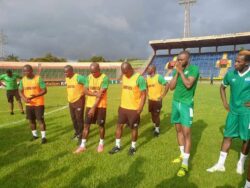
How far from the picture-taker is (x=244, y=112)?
5.43m

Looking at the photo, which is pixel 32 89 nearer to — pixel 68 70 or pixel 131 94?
pixel 68 70

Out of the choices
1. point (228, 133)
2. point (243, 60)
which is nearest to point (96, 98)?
point (228, 133)

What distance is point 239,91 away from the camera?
5.48 m

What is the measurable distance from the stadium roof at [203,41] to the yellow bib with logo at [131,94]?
5133cm

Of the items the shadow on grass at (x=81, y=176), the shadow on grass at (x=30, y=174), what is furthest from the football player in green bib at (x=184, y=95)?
the shadow on grass at (x=30, y=174)

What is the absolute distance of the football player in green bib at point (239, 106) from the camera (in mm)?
5383

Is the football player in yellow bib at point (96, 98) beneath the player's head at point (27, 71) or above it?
beneath

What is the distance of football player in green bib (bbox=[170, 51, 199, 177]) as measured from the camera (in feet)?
18.2

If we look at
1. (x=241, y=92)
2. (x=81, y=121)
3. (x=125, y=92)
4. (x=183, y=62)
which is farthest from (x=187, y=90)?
(x=81, y=121)

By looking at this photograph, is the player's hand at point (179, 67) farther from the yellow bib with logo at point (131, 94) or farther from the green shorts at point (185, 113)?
the yellow bib with logo at point (131, 94)

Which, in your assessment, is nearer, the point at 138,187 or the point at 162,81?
the point at 138,187

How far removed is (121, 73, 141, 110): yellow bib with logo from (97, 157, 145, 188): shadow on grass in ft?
5.02

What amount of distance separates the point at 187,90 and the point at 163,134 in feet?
12.7

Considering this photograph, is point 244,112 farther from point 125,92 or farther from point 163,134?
point 163,134
